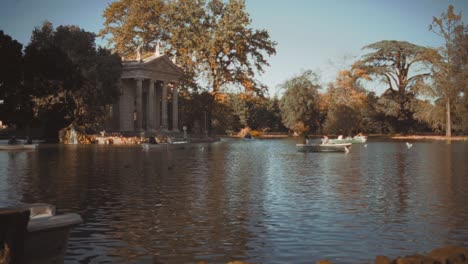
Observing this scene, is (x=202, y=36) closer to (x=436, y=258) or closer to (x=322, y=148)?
(x=322, y=148)

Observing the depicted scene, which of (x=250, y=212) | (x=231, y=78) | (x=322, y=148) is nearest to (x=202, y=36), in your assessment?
(x=231, y=78)

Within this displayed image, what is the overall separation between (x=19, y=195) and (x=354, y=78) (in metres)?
89.7

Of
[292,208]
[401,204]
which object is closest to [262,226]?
A: [292,208]

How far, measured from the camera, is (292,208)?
46.5 feet

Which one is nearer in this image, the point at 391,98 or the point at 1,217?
the point at 1,217

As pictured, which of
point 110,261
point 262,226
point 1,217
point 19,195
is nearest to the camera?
point 1,217

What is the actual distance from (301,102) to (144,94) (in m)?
33.0

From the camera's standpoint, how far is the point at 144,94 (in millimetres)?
79562

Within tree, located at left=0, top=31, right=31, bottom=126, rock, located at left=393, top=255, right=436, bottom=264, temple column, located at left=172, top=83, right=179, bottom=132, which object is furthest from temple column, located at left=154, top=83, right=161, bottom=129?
rock, located at left=393, top=255, right=436, bottom=264

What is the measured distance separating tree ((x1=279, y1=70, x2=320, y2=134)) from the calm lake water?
75.2 metres

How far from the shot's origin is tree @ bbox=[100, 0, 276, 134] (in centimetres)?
8088

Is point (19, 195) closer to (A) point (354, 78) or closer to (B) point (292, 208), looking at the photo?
(B) point (292, 208)

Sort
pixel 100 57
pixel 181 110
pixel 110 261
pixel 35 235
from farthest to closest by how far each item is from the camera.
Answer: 1. pixel 181 110
2. pixel 100 57
3. pixel 110 261
4. pixel 35 235

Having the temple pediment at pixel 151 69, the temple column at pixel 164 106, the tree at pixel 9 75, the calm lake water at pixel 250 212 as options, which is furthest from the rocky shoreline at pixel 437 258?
the temple column at pixel 164 106
